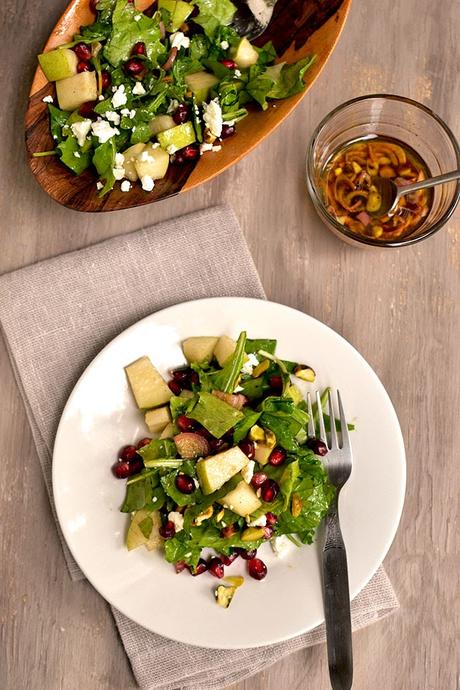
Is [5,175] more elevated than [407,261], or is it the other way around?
[5,175]

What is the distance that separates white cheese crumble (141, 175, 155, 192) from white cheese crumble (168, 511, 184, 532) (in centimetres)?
81

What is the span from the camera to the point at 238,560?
192 centimetres

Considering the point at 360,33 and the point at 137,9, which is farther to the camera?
the point at 360,33

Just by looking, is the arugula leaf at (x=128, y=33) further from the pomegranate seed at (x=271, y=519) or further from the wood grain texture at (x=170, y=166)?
the pomegranate seed at (x=271, y=519)

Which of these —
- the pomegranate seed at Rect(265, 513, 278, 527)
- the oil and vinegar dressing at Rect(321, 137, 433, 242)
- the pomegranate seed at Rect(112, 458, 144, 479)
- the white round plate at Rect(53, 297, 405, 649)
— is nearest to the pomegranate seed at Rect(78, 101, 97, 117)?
the white round plate at Rect(53, 297, 405, 649)

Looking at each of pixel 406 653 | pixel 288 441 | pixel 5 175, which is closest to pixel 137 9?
pixel 5 175

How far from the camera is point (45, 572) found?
198 cm

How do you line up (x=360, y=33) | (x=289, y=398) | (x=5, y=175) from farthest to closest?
(x=360, y=33)
(x=5, y=175)
(x=289, y=398)

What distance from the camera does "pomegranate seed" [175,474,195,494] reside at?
1.83 meters

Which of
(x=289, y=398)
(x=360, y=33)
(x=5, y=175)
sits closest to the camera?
(x=289, y=398)

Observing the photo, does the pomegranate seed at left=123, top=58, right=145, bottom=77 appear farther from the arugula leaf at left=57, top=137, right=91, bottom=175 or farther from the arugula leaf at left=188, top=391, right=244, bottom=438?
the arugula leaf at left=188, top=391, right=244, bottom=438

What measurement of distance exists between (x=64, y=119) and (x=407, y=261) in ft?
3.34

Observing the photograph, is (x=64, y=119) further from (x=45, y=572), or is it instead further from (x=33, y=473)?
(x=45, y=572)

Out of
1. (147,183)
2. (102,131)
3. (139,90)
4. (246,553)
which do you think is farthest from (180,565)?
(139,90)
